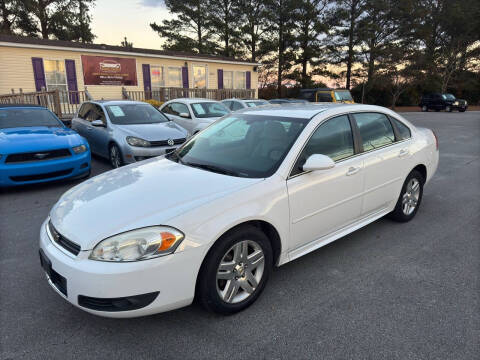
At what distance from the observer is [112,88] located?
59.3 feet

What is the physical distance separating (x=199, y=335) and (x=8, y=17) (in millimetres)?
35432

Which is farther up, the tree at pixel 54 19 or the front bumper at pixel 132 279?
the tree at pixel 54 19

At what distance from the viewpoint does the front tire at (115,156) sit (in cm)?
718

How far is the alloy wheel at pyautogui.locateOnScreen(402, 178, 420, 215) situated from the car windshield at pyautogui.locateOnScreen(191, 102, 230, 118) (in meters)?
6.67

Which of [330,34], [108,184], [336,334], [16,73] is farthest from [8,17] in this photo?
[336,334]

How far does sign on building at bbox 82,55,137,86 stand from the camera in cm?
1723

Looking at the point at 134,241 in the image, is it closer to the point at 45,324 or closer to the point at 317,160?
the point at 45,324

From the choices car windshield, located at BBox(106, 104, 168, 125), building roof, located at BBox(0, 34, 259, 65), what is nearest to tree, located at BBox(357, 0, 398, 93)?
building roof, located at BBox(0, 34, 259, 65)

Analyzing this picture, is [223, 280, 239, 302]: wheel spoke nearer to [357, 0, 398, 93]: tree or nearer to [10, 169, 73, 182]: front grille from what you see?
[10, 169, 73, 182]: front grille

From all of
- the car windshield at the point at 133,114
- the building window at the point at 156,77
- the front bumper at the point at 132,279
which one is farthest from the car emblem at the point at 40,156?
the building window at the point at 156,77

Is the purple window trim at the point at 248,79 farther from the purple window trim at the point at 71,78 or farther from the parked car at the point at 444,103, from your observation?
the parked car at the point at 444,103

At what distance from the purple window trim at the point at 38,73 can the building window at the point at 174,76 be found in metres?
6.64

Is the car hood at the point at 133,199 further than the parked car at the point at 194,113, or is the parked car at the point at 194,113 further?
the parked car at the point at 194,113

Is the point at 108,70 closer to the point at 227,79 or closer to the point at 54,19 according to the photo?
the point at 227,79
